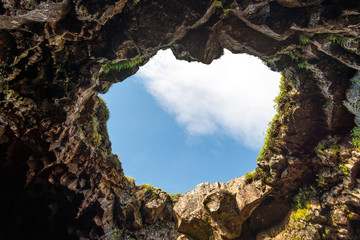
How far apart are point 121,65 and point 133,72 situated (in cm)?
150

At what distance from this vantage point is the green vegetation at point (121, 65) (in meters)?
12.8

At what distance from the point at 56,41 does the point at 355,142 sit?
64.7ft

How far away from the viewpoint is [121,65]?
527 inches

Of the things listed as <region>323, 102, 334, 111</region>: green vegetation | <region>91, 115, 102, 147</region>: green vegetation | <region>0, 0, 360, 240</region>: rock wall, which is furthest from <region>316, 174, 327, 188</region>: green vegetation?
<region>91, 115, 102, 147</region>: green vegetation

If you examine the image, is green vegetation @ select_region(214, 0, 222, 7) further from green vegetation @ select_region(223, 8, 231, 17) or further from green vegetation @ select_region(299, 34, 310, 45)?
green vegetation @ select_region(299, 34, 310, 45)

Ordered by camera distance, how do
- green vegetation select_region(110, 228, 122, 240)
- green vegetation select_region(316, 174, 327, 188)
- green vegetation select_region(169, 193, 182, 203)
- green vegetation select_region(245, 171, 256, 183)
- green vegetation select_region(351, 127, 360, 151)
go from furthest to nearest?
green vegetation select_region(169, 193, 182, 203) → green vegetation select_region(245, 171, 256, 183) → green vegetation select_region(110, 228, 122, 240) → green vegetation select_region(316, 174, 327, 188) → green vegetation select_region(351, 127, 360, 151)

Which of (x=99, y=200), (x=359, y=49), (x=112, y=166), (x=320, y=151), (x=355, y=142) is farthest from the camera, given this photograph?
(x=112, y=166)

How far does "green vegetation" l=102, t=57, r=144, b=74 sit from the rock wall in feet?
0.34

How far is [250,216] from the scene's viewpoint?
15.1 m

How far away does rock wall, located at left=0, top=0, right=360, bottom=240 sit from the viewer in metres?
9.48

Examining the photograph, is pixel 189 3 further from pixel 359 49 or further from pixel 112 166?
pixel 112 166

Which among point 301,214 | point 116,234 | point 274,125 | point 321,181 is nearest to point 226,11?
point 274,125

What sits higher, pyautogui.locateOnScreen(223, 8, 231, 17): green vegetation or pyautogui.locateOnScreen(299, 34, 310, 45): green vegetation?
pyautogui.locateOnScreen(223, 8, 231, 17): green vegetation

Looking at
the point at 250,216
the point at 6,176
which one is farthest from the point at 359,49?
the point at 6,176
